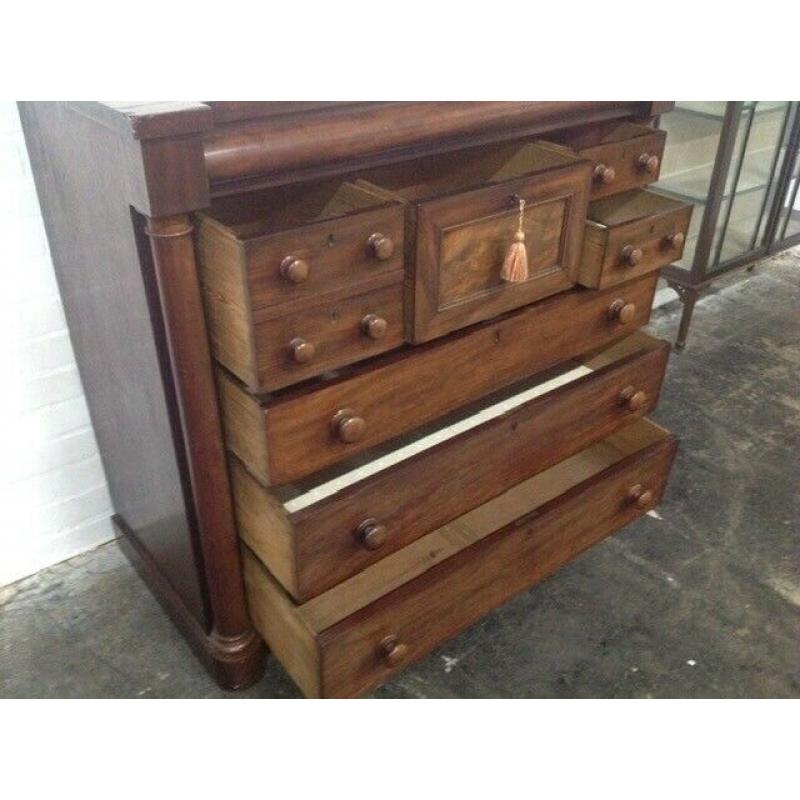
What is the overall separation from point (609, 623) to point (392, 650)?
0.53 meters

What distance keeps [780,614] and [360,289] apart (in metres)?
1.18

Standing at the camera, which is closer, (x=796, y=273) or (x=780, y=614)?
(x=780, y=614)

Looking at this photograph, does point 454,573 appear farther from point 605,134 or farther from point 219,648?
point 605,134

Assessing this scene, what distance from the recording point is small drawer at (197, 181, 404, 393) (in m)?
0.96

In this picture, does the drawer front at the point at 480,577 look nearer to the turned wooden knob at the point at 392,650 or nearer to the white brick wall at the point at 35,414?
the turned wooden knob at the point at 392,650

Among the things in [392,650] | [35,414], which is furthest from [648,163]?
[35,414]

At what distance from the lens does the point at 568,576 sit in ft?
5.63

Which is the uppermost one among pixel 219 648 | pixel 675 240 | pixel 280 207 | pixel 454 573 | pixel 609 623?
pixel 280 207

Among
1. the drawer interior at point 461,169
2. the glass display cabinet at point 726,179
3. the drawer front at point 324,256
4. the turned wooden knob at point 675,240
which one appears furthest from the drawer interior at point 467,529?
the glass display cabinet at point 726,179

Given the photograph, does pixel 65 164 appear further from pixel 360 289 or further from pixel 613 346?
pixel 613 346

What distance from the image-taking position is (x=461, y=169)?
140cm

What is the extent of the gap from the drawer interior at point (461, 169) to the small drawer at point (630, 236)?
6.5 inches

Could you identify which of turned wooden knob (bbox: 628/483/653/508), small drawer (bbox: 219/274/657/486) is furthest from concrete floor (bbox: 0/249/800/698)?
small drawer (bbox: 219/274/657/486)

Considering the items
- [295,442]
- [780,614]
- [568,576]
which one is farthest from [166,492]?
[780,614]
